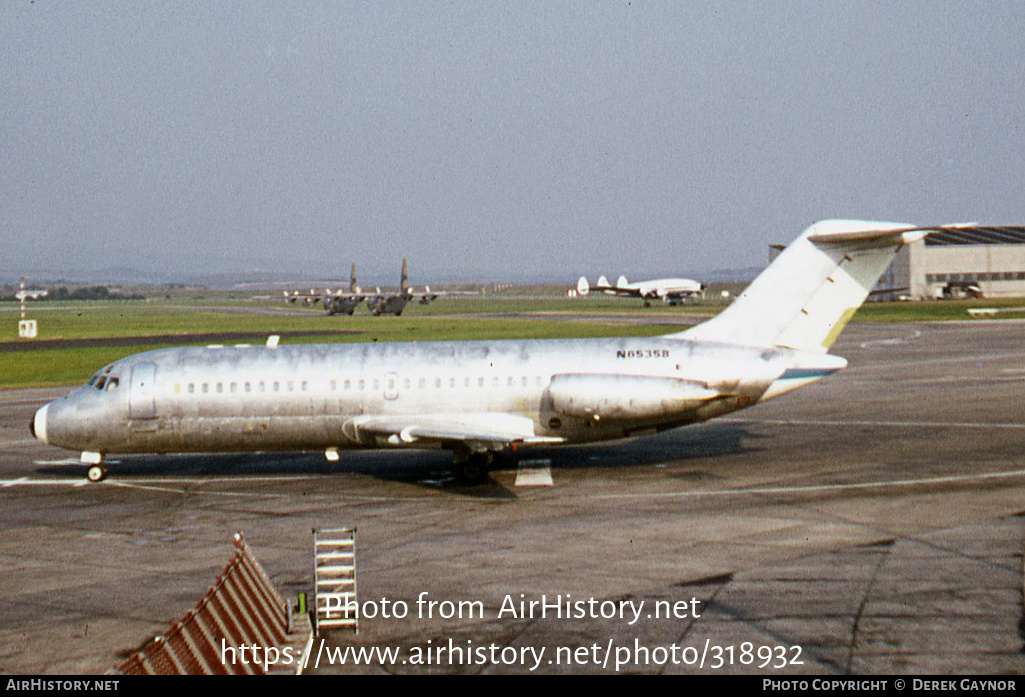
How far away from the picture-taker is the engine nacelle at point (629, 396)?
2434 cm

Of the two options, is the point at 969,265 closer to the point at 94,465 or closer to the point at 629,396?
the point at 629,396

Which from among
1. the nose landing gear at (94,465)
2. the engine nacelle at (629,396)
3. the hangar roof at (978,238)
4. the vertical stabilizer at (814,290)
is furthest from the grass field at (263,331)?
the vertical stabilizer at (814,290)

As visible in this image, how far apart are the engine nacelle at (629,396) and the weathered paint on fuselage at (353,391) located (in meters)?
0.20

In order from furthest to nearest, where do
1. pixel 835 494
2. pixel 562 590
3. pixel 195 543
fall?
1. pixel 835 494
2. pixel 195 543
3. pixel 562 590

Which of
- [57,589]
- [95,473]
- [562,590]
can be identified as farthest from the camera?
[95,473]

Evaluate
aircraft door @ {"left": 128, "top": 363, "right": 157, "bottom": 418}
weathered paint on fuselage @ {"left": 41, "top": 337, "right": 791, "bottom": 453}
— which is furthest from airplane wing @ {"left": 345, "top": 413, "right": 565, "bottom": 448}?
aircraft door @ {"left": 128, "top": 363, "right": 157, "bottom": 418}

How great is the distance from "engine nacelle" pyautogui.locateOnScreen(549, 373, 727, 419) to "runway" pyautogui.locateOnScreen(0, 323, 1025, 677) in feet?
5.81

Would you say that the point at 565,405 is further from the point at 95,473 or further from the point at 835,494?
the point at 95,473

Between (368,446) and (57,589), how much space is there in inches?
378

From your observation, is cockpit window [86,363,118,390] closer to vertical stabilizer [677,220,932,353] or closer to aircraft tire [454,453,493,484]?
aircraft tire [454,453,493,484]

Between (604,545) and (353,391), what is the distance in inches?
353

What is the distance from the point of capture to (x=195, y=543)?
20.1 metres

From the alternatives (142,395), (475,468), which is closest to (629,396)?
(475,468)
